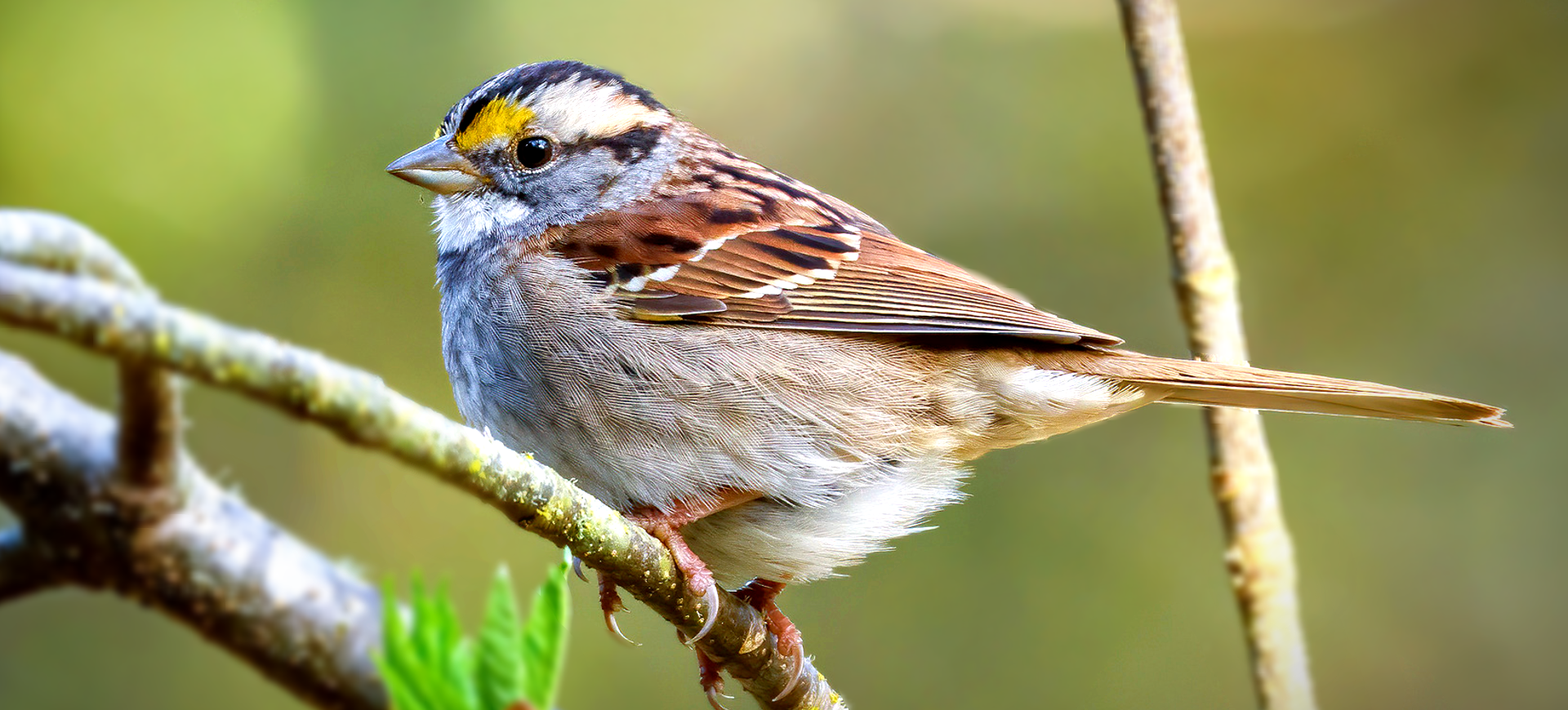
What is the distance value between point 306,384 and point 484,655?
31cm

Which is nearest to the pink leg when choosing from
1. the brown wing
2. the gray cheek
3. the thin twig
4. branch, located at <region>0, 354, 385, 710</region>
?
the brown wing

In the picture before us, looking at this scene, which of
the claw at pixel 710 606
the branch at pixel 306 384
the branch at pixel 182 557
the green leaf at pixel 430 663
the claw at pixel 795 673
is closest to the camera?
the branch at pixel 306 384

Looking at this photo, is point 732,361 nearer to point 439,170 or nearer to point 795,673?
point 795,673

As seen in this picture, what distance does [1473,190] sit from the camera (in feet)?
20.2

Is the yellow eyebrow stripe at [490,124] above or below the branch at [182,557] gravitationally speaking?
above

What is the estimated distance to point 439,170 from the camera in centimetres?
332

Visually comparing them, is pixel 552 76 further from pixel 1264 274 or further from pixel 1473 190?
pixel 1473 190

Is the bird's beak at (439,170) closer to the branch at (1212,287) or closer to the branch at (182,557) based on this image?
the branch at (182,557)

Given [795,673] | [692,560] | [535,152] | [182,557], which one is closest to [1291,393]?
[795,673]

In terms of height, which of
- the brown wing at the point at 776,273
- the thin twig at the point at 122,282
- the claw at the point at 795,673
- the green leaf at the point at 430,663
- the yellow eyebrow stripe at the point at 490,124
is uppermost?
the yellow eyebrow stripe at the point at 490,124

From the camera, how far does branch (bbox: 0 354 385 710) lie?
1852mm

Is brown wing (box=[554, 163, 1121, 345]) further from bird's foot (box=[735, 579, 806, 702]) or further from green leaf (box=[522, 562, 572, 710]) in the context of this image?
green leaf (box=[522, 562, 572, 710])

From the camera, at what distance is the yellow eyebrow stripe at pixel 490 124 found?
3.34 m

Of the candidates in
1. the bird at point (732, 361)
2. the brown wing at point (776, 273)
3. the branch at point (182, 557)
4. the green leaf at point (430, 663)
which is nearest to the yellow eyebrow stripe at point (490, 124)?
the bird at point (732, 361)
